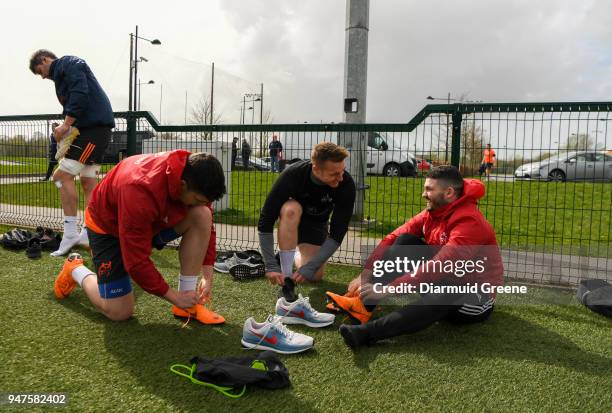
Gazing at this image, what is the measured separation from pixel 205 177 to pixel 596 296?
119 inches

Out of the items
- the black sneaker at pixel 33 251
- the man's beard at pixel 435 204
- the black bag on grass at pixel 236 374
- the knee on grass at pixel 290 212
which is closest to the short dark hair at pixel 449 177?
the man's beard at pixel 435 204

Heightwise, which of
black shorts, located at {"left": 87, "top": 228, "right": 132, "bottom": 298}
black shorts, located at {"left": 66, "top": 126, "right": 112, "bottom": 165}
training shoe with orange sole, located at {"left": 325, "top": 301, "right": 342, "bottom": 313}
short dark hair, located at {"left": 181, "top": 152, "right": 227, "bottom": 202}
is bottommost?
training shoe with orange sole, located at {"left": 325, "top": 301, "right": 342, "bottom": 313}

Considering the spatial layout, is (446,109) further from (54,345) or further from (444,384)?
(54,345)

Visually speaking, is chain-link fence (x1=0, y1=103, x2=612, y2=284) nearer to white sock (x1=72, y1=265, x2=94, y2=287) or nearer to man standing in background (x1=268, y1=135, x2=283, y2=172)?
man standing in background (x1=268, y1=135, x2=283, y2=172)

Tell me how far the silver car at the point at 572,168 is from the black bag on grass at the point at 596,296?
1063 millimetres

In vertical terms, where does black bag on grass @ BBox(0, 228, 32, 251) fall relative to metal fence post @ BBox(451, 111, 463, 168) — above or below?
below

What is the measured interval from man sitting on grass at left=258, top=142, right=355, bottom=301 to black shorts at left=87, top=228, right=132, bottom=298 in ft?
3.38

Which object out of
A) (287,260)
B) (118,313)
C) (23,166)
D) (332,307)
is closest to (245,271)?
(287,260)

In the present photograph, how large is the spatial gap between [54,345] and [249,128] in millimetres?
3275

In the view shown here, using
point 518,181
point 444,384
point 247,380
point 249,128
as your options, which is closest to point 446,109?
point 518,181

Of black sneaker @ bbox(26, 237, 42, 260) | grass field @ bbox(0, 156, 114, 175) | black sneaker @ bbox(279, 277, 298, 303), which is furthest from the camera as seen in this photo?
grass field @ bbox(0, 156, 114, 175)

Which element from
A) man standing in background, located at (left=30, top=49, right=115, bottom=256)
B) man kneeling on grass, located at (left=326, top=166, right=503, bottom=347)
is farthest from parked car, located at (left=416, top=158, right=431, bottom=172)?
man standing in background, located at (left=30, top=49, right=115, bottom=256)

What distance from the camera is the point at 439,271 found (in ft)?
9.56

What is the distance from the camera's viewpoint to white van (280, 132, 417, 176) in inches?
191
